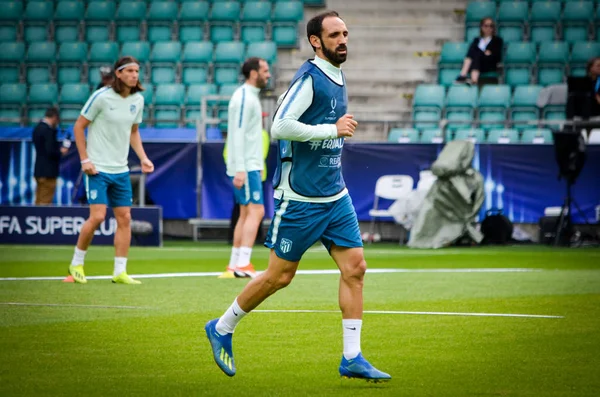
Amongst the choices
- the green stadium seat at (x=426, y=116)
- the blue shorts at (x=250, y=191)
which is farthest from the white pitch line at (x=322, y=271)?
the green stadium seat at (x=426, y=116)

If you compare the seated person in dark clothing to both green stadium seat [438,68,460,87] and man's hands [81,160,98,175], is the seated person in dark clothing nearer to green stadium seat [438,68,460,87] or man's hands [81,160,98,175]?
green stadium seat [438,68,460,87]

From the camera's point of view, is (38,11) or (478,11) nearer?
(478,11)

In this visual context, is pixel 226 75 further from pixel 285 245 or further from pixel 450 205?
pixel 285 245

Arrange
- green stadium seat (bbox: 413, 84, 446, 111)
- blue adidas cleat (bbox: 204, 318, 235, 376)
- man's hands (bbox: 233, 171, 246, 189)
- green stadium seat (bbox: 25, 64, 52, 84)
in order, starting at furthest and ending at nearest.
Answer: green stadium seat (bbox: 25, 64, 52, 84) < green stadium seat (bbox: 413, 84, 446, 111) < man's hands (bbox: 233, 171, 246, 189) < blue adidas cleat (bbox: 204, 318, 235, 376)

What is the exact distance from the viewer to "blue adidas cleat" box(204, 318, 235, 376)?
6.28m

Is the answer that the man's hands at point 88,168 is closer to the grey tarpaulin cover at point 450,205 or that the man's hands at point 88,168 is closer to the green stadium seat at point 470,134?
the grey tarpaulin cover at point 450,205

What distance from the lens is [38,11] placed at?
28.0m

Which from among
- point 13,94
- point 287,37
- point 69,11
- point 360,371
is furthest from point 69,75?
point 360,371

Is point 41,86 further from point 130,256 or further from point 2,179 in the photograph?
point 130,256

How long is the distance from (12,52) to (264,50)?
262 inches

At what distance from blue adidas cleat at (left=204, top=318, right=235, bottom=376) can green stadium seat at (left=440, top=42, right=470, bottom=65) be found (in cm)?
1857

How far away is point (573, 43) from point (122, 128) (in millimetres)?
14800

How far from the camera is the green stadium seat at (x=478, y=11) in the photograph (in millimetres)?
25267

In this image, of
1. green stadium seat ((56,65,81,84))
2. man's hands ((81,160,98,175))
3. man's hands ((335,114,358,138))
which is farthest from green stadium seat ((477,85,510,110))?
man's hands ((335,114,358,138))
